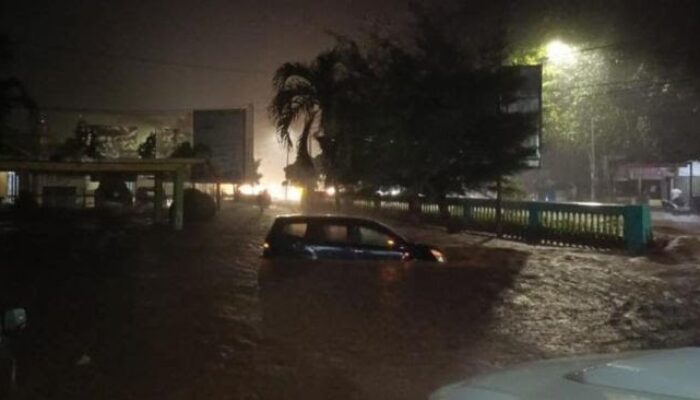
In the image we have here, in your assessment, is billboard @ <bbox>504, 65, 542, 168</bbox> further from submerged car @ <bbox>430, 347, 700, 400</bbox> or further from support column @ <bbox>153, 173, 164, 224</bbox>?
submerged car @ <bbox>430, 347, 700, 400</bbox>

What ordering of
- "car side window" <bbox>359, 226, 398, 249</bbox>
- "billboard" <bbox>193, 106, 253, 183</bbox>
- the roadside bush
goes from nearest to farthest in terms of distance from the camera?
"car side window" <bbox>359, 226, 398, 249</bbox>, the roadside bush, "billboard" <bbox>193, 106, 253, 183</bbox>

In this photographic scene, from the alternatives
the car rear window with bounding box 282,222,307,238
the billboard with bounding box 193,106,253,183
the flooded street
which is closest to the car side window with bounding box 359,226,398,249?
the flooded street

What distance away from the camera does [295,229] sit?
15.4m

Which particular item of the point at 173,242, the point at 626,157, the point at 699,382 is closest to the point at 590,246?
the point at 173,242

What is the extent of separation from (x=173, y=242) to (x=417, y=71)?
8.15 meters

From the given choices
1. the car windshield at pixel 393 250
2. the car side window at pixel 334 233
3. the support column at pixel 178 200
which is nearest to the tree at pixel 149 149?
the car windshield at pixel 393 250

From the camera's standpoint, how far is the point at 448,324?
10117 millimetres

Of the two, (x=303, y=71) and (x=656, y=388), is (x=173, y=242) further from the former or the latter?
(x=656, y=388)

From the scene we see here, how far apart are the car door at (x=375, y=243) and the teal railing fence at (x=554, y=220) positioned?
758 centimetres

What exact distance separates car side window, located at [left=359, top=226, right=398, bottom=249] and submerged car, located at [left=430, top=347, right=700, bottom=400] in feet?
38.0

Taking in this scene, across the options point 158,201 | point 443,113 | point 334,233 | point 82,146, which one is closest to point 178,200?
point 158,201

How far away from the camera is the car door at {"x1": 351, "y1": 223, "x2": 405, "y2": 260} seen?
1519 centimetres

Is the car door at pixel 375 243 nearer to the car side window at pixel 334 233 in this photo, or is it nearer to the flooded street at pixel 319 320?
the car side window at pixel 334 233

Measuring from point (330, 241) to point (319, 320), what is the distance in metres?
5.07
